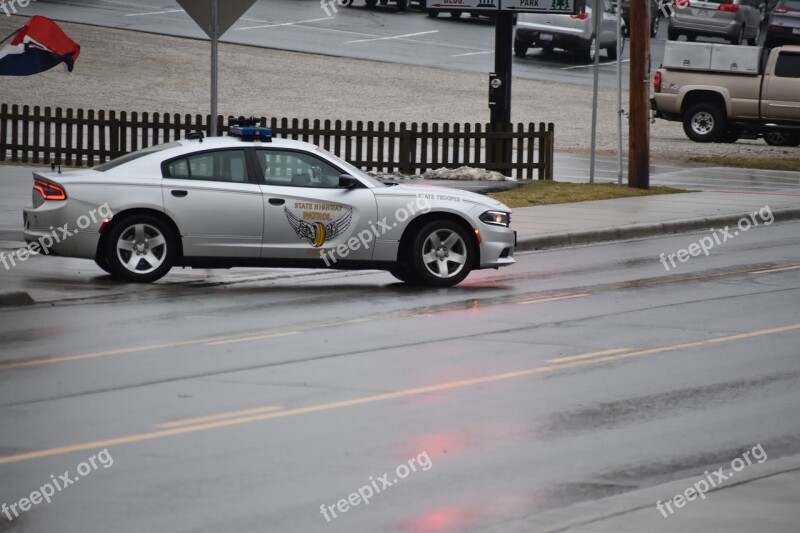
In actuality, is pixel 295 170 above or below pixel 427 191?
above

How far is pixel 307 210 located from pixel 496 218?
2.04 m

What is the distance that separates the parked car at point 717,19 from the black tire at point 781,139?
10.6 meters

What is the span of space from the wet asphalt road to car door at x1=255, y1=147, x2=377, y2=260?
1.64 feet

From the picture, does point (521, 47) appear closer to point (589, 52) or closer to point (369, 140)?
point (589, 52)

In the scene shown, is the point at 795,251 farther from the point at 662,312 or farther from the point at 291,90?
the point at 291,90

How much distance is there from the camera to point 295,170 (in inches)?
586

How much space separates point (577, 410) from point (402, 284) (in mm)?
6253

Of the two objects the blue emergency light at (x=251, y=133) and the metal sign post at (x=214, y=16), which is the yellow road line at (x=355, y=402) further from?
the metal sign post at (x=214, y=16)

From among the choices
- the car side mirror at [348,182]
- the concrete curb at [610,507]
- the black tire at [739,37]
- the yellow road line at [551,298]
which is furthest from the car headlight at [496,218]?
the black tire at [739,37]

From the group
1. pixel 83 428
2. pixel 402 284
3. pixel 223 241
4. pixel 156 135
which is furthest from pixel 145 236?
pixel 156 135

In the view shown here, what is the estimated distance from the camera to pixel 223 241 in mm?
14539

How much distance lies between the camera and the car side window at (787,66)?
33469 mm

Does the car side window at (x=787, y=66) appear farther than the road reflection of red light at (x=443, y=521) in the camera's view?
Yes

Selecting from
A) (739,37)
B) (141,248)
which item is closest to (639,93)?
(141,248)
